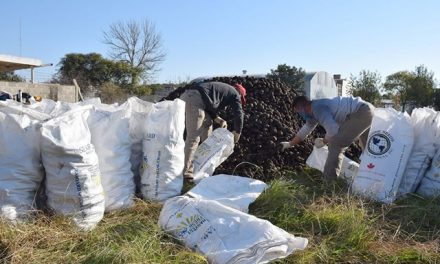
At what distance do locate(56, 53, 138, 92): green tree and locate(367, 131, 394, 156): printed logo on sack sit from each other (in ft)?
72.7

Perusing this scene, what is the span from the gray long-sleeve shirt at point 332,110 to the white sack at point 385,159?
332 millimetres

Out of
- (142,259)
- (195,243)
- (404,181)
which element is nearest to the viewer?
(142,259)

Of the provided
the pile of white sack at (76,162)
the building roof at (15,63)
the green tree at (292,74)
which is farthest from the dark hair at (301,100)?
the green tree at (292,74)

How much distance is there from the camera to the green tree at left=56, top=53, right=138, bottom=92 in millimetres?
25094

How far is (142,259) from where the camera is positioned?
7.23ft

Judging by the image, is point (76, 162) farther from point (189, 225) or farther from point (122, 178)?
point (189, 225)

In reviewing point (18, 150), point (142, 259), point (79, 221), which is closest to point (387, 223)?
point (142, 259)

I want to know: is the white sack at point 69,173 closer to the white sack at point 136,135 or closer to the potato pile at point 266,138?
the white sack at point 136,135

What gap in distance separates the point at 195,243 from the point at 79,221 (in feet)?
2.52

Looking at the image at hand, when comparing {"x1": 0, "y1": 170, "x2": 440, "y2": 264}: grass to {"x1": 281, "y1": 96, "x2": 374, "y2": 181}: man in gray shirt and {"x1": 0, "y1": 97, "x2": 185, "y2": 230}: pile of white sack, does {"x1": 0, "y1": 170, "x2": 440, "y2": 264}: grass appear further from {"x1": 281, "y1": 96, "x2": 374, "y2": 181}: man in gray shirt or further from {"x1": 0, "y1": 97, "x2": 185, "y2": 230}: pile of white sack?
{"x1": 281, "y1": 96, "x2": 374, "y2": 181}: man in gray shirt

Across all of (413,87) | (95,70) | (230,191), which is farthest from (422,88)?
(230,191)

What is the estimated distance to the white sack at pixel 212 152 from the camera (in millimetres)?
3944

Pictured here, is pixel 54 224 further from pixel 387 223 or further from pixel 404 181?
pixel 404 181

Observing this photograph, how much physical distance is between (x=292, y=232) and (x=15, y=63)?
1647 cm
